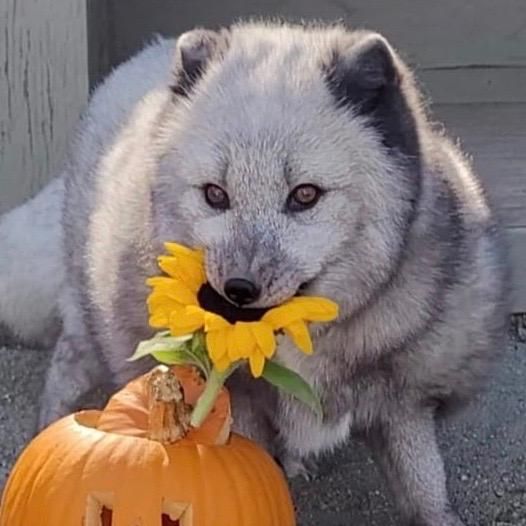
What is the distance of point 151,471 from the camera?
2354 millimetres

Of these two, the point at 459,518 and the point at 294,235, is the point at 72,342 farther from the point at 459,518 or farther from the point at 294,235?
the point at 294,235

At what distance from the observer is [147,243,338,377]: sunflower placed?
2258mm

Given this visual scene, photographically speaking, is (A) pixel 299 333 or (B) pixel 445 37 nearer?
(A) pixel 299 333

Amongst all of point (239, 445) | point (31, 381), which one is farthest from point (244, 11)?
point (239, 445)

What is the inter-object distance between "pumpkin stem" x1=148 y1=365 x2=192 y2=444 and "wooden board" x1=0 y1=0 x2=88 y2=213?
1.24 m

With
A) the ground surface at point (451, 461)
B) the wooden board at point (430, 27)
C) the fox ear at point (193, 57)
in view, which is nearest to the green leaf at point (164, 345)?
the fox ear at point (193, 57)

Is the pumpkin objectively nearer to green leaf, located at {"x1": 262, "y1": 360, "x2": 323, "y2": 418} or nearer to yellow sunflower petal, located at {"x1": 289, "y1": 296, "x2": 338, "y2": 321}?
green leaf, located at {"x1": 262, "y1": 360, "x2": 323, "y2": 418}

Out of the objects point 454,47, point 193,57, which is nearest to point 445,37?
point 454,47

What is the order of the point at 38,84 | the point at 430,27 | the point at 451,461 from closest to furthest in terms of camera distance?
1. the point at 451,461
2. the point at 38,84
3. the point at 430,27

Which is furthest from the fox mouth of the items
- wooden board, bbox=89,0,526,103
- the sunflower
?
wooden board, bbox=89,0,526,103

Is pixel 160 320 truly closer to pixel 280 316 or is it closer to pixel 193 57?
pixel 280 316

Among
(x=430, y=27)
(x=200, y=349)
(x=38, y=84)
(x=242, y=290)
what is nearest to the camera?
(x=242, y=290)

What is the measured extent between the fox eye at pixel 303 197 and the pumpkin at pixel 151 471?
1.03ft

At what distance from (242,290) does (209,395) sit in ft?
0.68
